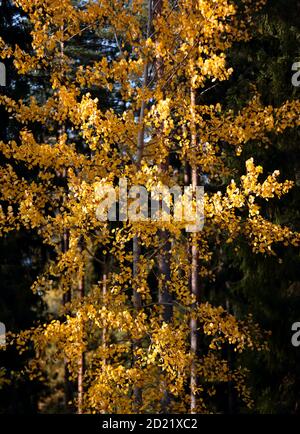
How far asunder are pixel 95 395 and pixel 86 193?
78.7 inches

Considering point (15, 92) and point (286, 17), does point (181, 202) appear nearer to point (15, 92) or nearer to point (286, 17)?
point (286, 17)

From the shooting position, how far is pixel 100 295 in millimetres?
7258

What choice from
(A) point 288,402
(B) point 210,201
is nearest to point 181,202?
(B) point 210,201
